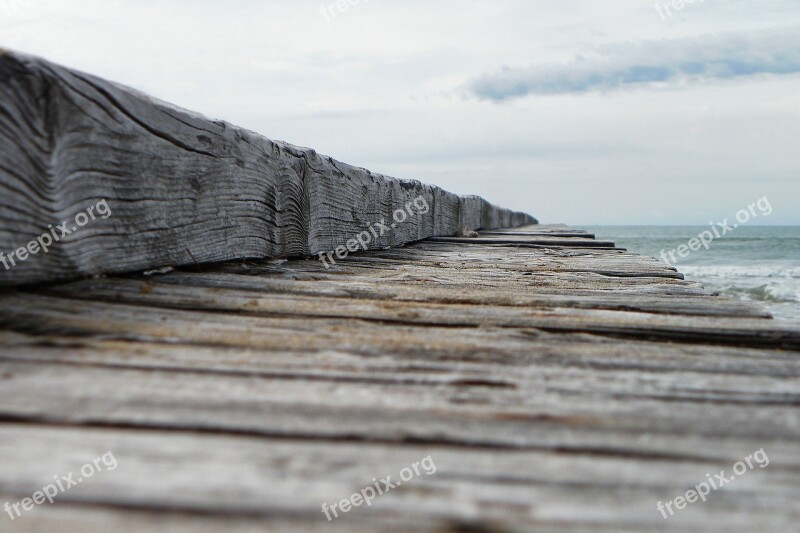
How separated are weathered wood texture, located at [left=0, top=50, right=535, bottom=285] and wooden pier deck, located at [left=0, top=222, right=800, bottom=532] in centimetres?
12

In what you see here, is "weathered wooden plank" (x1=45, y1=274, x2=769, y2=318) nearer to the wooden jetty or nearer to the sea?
the wooden jetty

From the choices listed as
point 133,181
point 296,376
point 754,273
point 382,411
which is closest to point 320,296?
point 133,181

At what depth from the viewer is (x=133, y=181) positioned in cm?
173

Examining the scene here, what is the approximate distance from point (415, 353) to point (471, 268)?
5.94 feet

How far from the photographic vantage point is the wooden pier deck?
744 millimetres

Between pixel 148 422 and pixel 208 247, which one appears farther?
pixel 208 247

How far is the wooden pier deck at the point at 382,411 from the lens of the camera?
74cm

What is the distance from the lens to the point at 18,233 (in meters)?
1.40

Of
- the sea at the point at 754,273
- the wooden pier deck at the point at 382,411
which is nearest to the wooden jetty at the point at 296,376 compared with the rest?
the wooden pier deck at the point at 382,411

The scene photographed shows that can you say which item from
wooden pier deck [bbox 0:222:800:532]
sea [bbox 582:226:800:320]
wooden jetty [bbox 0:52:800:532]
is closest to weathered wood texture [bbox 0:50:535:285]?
wooden jetty [bbox 0:52:800:532]

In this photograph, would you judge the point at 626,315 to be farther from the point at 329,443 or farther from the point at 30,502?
the point at 30,502

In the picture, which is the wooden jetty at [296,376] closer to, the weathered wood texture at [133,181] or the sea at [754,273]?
the weathered wood texture at [133,181]

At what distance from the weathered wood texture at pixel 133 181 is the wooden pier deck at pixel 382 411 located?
0.39ft

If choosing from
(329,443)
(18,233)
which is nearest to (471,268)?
(18,233)
